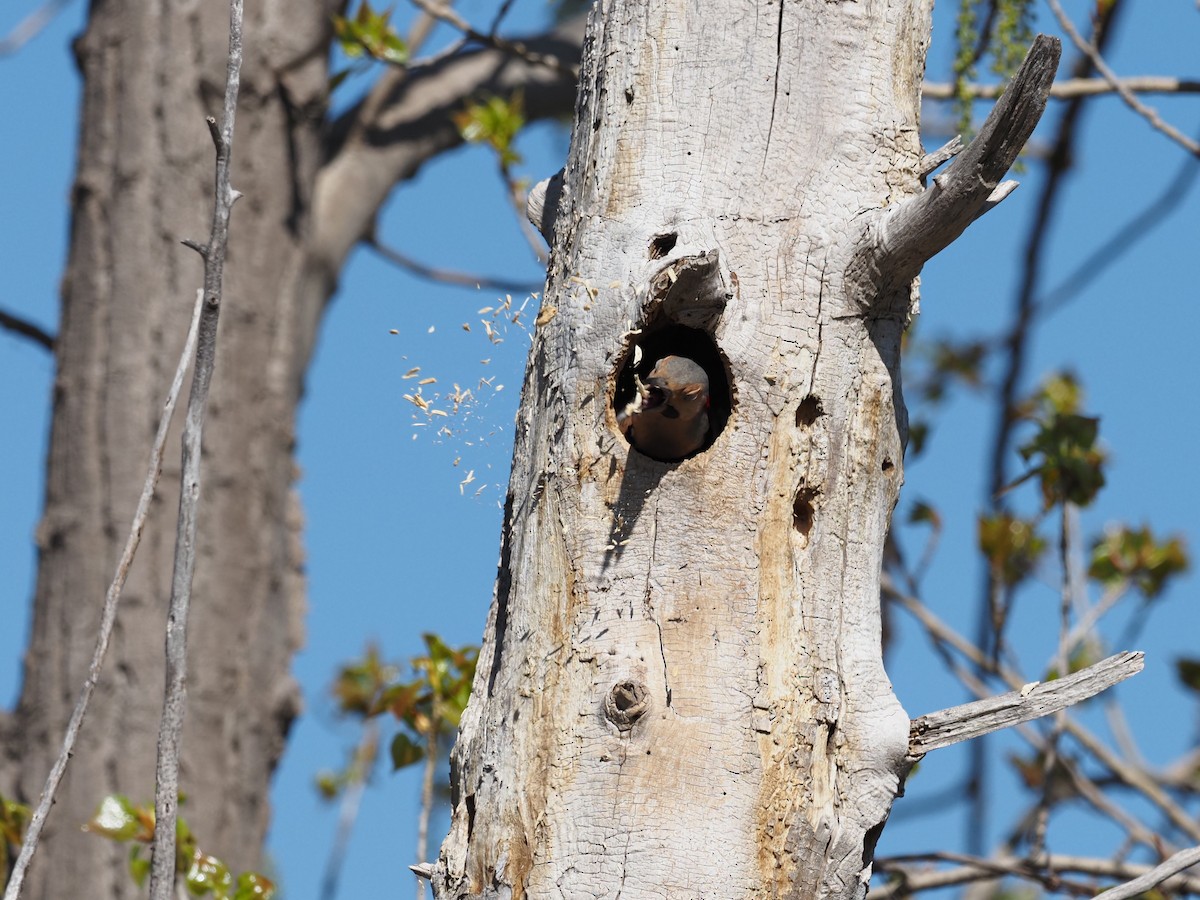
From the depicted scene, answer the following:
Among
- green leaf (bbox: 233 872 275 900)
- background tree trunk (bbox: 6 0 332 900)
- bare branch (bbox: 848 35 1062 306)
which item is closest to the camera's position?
bare branch (bbox: 848 35 1062 306)

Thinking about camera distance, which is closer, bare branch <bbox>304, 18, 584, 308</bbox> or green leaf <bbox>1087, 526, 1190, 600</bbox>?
green leaf <bbox>1087, 526, 1190, 600</bbox>

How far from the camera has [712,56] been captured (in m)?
1.51

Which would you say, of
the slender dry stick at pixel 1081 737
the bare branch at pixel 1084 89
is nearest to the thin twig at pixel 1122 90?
the bare branch at pixel 1084 89

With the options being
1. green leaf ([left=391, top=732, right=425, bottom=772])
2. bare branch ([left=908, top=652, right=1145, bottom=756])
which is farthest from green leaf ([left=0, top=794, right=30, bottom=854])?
bare branch ([left=908, top=652, right=1145, bottom=756])

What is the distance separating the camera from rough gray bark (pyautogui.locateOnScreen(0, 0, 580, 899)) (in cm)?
294

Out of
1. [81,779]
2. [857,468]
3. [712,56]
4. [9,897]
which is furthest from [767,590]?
[81,779]

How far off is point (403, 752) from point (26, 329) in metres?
1.68

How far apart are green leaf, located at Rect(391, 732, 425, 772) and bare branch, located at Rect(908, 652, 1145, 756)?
1.27m

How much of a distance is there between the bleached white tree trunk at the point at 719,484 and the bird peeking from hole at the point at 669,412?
2cm

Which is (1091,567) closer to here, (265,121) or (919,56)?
(919,56)

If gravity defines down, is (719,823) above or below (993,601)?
below

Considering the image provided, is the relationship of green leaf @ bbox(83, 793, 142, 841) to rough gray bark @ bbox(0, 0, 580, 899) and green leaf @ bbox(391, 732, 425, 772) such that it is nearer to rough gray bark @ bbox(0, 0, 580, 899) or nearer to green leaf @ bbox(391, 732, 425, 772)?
green leaf @ bbox(391, 732, 425, 772)

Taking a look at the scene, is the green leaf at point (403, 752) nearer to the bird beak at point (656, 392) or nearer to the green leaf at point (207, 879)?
the green leaf at point (207, 879)

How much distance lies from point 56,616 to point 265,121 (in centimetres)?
131
